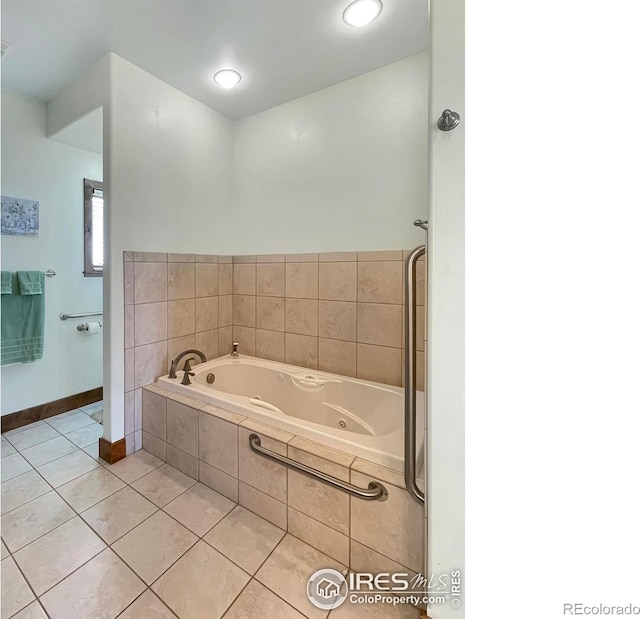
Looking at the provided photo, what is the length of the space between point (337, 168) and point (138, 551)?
2.33m

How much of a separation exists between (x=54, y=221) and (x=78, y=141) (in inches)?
26.2

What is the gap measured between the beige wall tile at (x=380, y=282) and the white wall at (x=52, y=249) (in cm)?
238

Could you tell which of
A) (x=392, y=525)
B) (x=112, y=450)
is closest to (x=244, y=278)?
(x=112, y=450)

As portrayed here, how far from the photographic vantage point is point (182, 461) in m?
1.71

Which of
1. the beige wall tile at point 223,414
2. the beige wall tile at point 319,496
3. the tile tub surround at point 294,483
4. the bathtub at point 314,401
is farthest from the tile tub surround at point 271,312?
the beige wall tile at point 319,496

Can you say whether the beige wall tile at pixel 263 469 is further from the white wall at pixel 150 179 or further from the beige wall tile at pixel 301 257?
the beige wall tile at pixel 301 257

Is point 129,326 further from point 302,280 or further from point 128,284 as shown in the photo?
point 302,280

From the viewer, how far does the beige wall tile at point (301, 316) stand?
2.12 meters

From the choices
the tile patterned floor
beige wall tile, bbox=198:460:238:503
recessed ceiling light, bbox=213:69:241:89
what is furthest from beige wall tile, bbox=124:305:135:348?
recessed ceiling light, bbox=213:69:241:89

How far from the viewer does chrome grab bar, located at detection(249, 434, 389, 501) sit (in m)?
1.07
